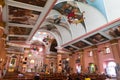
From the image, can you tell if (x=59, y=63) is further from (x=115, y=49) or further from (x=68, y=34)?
(x=115, y=49)

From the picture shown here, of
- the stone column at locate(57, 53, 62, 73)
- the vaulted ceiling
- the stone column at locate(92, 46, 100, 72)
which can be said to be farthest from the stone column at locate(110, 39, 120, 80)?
the stone column at locate(57, 53, 62, 73)

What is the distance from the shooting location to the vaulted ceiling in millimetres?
6945

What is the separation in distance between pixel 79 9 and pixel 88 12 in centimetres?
103

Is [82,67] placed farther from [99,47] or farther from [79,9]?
[79,9]

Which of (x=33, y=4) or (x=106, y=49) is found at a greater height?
(x=33, y=4)

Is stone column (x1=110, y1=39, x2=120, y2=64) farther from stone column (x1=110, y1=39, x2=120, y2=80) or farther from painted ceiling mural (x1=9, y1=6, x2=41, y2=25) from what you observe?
Answer: painted ceiling mural (x1=9, y1=6, x2=41, y2=25)

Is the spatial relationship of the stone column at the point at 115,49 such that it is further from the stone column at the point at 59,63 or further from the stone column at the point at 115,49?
the stone column at the point at 59,63

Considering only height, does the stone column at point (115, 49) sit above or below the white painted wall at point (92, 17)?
below

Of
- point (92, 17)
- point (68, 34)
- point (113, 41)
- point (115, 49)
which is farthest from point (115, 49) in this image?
point (68, 34)

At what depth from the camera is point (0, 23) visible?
7746mm

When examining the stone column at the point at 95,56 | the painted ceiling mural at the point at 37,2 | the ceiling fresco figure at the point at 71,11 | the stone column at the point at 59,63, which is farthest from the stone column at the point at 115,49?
the painted ceiling mural at the point at 37,2

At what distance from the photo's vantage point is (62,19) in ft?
50.4

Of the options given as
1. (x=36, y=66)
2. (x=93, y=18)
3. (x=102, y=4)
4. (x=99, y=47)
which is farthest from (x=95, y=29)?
(x=36, y=66)

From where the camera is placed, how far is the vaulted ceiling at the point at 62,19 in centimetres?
695
